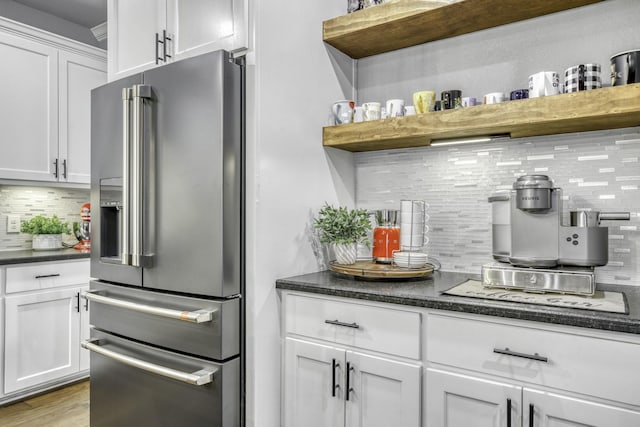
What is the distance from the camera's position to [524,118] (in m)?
1.48

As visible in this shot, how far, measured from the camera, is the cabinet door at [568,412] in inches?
41.4

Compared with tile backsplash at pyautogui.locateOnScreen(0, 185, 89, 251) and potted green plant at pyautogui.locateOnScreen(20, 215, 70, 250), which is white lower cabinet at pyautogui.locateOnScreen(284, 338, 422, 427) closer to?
potted green plant at pyautogui.locateOnScreen(20, 215, 70, 250)

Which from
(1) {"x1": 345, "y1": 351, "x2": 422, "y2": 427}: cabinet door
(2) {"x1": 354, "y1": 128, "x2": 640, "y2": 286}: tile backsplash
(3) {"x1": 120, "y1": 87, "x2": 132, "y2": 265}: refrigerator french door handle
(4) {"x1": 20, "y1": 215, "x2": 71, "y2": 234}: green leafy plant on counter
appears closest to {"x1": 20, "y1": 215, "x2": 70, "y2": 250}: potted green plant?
(4) {"x1": 20, "y1": 215, "x2": 71, "y2": 234}: green leafy plant on counter

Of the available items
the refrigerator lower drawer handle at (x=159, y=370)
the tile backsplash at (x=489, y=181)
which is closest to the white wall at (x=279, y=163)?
the refrigerator lower drawer handle at (x=159, y=370)

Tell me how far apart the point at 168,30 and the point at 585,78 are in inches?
65.2

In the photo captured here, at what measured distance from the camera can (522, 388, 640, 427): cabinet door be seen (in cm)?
105

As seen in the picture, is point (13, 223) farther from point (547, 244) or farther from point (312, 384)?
point (547, 244)

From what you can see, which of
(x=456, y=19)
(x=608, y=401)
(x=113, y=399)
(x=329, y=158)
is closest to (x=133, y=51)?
(x=329, y=158)

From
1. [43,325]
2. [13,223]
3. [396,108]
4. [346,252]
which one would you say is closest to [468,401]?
[346,252]

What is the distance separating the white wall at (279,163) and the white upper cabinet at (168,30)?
0.12 m

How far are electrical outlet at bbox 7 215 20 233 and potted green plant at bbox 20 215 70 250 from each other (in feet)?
0.12

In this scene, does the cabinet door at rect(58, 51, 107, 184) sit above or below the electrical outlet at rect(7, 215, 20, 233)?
above

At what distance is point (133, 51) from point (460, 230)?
5.70 feet

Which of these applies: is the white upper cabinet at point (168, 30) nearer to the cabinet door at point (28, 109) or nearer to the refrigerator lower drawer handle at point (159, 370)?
the cabinet door at point (28, 109)
